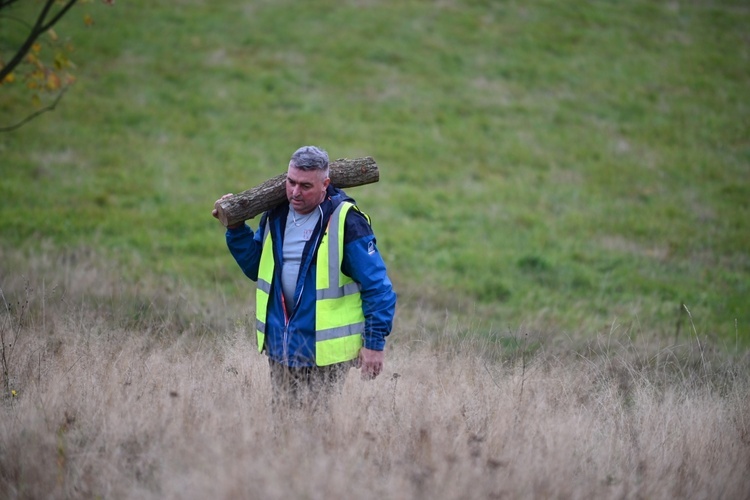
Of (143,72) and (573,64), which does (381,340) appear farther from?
(573,64)

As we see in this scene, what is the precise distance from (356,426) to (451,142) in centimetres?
1308

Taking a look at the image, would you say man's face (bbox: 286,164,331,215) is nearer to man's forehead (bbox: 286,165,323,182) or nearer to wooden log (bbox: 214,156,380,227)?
man's forehead (bbox: 286,165,323,182)

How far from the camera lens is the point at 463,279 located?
1105cm

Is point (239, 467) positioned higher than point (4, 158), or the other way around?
point (4, 158)

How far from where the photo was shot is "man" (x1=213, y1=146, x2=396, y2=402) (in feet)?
14.4

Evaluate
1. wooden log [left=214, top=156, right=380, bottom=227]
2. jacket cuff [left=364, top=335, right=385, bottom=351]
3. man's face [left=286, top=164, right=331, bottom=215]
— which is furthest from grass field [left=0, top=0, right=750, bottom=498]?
man's face [left=286, top=164, right=331, bottom=215]

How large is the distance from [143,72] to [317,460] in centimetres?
1705

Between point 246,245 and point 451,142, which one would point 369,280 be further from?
point 451,142

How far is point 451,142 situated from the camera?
17.0m

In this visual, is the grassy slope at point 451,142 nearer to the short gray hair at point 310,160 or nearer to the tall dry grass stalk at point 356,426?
the tall dry grass stalk at point 356,426

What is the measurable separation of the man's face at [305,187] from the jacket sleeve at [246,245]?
45cm

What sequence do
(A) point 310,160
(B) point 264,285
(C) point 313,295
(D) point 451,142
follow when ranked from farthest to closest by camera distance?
(D) point 451,142 < (B) point 264,285 < (C) point 313,295 < (A) point 310,160

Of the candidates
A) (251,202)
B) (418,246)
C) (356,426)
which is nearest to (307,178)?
(251,202)

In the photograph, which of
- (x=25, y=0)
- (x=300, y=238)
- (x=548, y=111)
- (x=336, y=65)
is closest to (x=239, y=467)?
(x=300, y=238)
